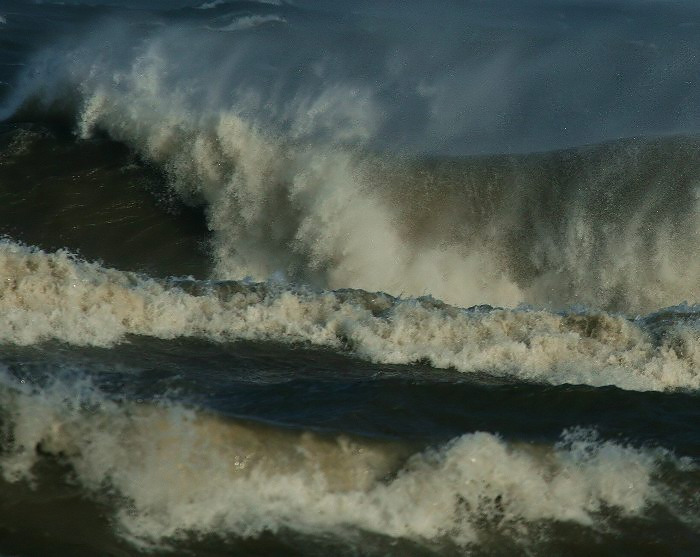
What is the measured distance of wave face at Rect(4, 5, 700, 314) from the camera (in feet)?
49.9

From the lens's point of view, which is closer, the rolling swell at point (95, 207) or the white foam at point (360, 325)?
the white foam at point (360, 325)

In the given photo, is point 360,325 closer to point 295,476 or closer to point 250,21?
point 295,476

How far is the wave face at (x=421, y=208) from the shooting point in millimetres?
15195

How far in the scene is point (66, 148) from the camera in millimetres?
17656

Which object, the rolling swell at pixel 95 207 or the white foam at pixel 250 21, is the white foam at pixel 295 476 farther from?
the white foam at pixel 250 21

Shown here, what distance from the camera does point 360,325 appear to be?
10508 millimetres

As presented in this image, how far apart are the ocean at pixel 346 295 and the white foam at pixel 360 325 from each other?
35 millimetres

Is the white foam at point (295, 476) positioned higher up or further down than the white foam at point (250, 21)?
further down

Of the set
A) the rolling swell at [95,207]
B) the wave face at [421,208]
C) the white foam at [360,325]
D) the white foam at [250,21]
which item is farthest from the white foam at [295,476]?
the white foam at [250,21]

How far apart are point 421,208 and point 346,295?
503 centimetres

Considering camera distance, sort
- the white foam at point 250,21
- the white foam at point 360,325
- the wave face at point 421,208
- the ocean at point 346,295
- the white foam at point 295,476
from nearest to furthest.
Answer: the white foam at point 295,476 < the ocean at point 346,295 < the white foam at point 360,325 < the wave face at point 421,208 < the white foam at point 250,21

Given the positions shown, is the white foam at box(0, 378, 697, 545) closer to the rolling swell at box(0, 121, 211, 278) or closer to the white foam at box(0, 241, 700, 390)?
the white foam at box(0, 241, 700, 390)

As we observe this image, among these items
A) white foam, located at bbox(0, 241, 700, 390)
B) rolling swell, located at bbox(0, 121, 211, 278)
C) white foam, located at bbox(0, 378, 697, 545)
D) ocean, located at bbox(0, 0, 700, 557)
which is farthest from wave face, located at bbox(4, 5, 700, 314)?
white foam, located at bbox(0, 378, 697, 545)

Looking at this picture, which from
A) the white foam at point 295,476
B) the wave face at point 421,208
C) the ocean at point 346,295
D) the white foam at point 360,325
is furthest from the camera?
the wave face at point 421,208
